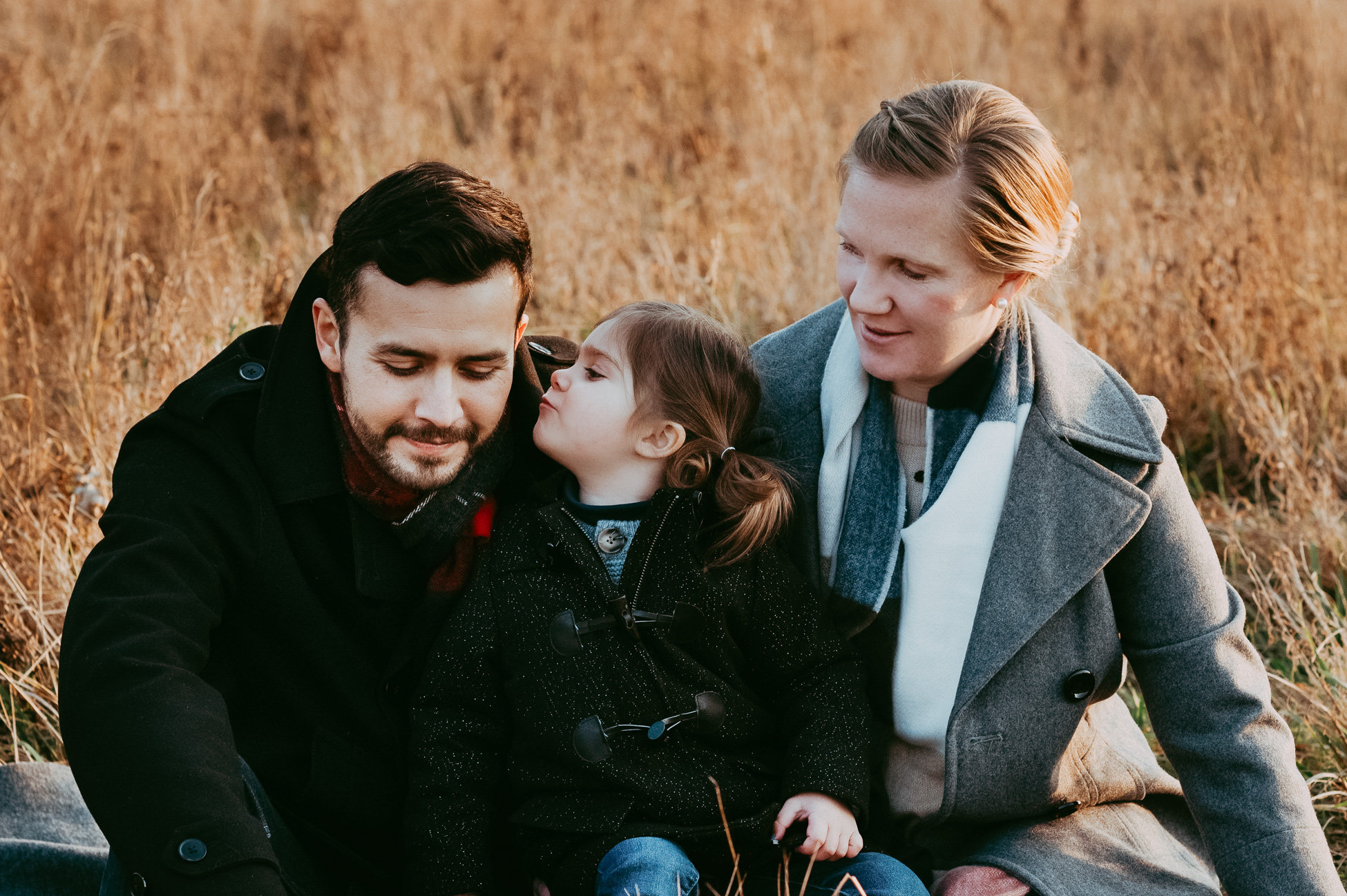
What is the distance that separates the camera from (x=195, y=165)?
5.88 metres

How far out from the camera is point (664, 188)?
6230mm

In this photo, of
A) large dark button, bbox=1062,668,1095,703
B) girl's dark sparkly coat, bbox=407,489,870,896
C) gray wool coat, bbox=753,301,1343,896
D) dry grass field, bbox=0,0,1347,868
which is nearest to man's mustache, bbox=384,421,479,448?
girl's dark sparkly coat, bbox=407,489,870,896

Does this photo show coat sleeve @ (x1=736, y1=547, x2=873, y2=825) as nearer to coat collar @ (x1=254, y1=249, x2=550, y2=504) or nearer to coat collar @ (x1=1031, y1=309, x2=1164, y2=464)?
coat collar @ (x1=1031, y1=309, x2=1164, y2=464)

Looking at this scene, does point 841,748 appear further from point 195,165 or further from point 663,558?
point 195,165

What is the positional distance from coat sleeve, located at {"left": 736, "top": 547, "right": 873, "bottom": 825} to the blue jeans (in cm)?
11

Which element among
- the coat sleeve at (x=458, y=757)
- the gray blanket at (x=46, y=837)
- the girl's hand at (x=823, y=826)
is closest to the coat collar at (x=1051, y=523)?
the girl's hand at (x=823, y=826)

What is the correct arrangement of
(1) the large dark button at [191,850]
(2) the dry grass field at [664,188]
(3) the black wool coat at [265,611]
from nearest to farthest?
(1) the large dark button at [191,850]
(3) the black wool coat at [265,611]
(2) the dry grass field at [664,188]

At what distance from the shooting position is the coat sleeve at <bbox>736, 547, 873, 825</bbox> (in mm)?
2303

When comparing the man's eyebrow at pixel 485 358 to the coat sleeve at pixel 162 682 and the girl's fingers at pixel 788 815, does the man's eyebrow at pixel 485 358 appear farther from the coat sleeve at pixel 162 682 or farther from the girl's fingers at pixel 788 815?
the girl's fingers at pixel 788 815

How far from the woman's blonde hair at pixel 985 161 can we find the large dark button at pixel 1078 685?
0.78 m

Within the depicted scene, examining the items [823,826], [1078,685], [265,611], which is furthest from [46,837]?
[1078,685]

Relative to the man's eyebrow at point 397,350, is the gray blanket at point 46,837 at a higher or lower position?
lower

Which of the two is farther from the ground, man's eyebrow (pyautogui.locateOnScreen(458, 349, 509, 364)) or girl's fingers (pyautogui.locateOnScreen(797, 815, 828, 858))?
man's eyebrow (pyautogui.locateOnScreen(458, 349, 509, 364))

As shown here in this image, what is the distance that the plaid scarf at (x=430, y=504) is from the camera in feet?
7.68
